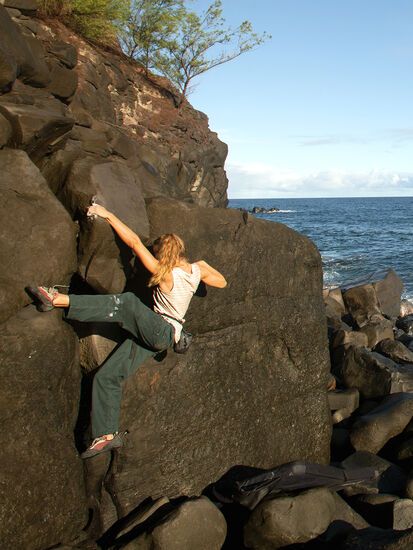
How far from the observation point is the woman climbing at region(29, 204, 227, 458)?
576 cm

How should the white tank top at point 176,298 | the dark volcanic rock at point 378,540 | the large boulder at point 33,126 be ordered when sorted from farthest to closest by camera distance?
the large boulder at point 33,126 → the white tank top at point 176,298 → the dark volcanic rock at point 378,540

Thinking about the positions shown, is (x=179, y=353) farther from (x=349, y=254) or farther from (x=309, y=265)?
(x=349, y=254)

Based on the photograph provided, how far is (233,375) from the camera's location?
7.24 metres

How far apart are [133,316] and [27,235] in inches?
54.9

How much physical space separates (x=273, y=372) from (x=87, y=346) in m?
2.91

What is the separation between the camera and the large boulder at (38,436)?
204 inches

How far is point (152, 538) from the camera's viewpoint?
549 cm

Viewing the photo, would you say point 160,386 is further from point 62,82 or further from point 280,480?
point 62,82

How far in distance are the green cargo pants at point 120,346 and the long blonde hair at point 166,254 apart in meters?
0.36

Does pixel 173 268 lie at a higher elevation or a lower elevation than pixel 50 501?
higher

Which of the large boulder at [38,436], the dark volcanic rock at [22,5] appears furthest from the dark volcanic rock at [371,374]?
the dark volcanic rock at [22,5]

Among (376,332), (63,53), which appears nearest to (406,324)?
(376,332)

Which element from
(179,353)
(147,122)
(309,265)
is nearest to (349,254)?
(147,122)

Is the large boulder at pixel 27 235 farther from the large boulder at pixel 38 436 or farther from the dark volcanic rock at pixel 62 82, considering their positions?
the dark volcanic rock at pixel 62 82
